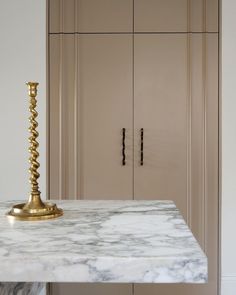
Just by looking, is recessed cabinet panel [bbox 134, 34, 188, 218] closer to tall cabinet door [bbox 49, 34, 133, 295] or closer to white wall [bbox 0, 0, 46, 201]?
tall cabinet door [bbox 49, 34, 133, 295]

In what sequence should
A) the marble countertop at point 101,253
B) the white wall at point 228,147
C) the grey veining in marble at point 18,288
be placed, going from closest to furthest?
1. the marble countertop at point 101,253
2. the grey veining in marble at point 18,288
3. the white wall at point 228,147

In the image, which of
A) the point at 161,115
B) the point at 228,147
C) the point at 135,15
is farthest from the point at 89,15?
the point at 228,147

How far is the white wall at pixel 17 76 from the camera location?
2.91 meters

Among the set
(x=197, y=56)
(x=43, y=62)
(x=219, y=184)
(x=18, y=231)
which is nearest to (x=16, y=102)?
(x=43, y=62)

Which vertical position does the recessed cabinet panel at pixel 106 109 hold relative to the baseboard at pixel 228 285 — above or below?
above

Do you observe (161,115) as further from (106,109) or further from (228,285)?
(228,285)

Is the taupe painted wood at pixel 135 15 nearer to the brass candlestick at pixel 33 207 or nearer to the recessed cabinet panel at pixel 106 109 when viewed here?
the recessed cabinet panel at pixel 106 109

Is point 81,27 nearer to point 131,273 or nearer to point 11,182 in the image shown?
point 11,182

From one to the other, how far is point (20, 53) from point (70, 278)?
2394mm

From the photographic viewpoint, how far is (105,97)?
2898 millimetres

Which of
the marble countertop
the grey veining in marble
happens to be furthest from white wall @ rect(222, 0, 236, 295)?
the marble countertop

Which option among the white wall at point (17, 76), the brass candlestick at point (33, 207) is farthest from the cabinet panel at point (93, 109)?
the brass candlestick at point (33, 207)

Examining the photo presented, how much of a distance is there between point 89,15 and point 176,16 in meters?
0.61

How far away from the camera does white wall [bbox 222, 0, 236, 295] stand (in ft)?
9.21
